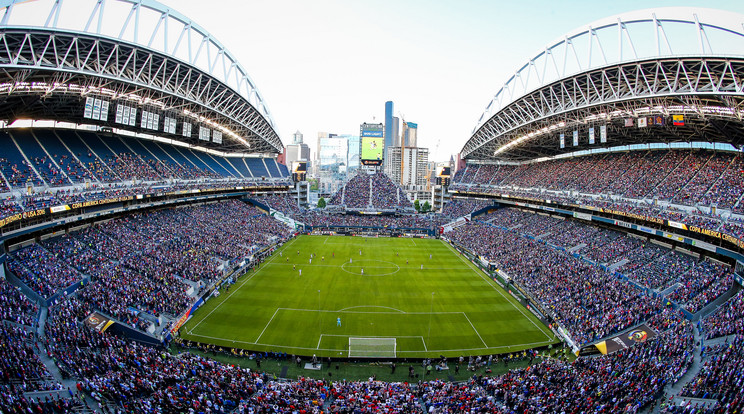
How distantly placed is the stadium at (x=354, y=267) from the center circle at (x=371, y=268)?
1.44 feet

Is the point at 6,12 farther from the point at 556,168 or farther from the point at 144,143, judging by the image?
the point at 556,168

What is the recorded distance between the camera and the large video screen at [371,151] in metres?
76.9

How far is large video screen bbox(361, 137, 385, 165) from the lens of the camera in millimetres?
76875

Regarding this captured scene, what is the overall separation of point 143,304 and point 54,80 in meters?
19.8

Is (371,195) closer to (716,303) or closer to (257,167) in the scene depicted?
(257,167)

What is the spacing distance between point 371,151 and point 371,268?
41.5 meters

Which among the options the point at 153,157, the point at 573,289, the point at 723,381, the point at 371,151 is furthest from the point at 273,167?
the point at 723,381

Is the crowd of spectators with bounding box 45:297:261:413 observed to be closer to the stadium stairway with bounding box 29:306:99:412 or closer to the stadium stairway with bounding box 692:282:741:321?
the stadium stairway with bounding box 29:306:99:412

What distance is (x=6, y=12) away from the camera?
21.8 m

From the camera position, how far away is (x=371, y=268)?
4094 centimetres

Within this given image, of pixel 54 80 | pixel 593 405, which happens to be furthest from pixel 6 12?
pixel 593 405

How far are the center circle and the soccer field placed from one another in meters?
0.11

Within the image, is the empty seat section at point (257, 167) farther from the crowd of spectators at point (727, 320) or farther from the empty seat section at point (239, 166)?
the crowd of spectators at point (727, 320)

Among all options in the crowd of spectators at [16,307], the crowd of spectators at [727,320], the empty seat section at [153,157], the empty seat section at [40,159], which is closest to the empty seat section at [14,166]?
the empty seat section at [40,159]
